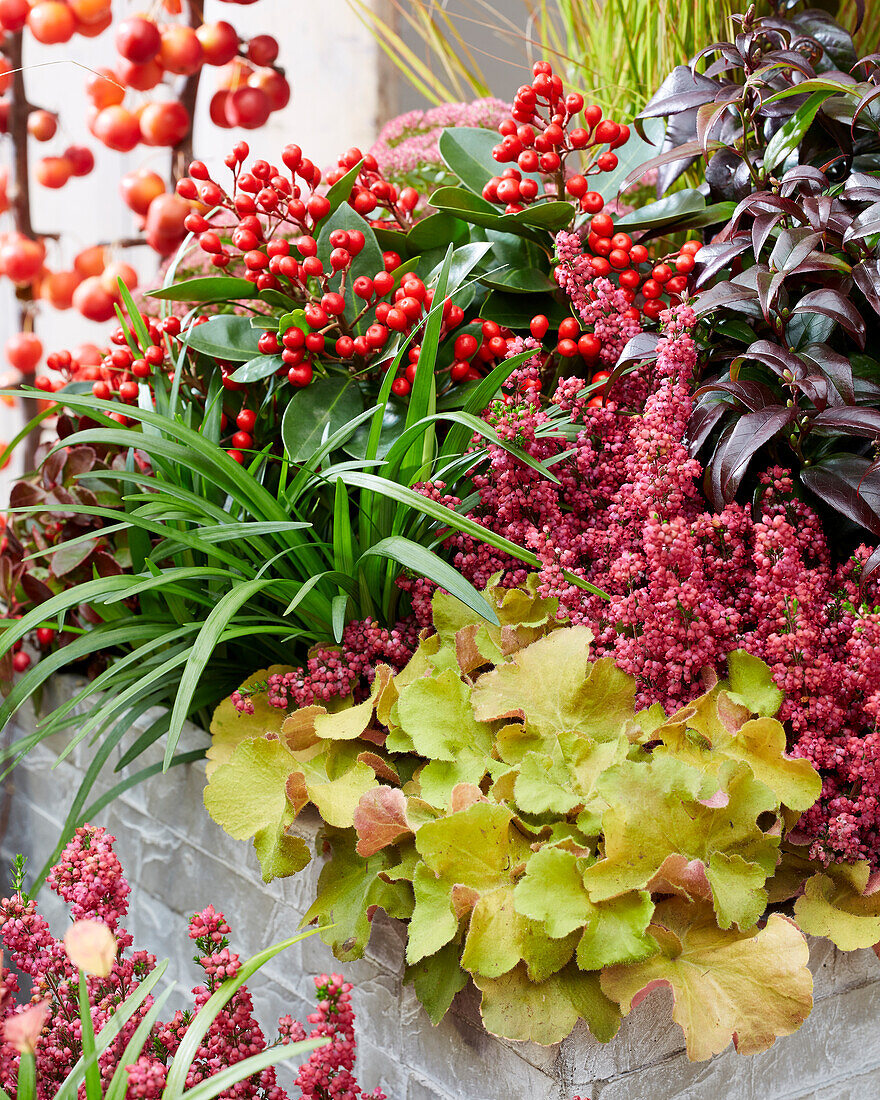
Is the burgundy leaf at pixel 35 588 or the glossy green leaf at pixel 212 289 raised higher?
the glossy green leaf at pixel 212 289

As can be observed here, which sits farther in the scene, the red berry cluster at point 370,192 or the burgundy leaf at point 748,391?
the red berry cluster at point 370,192

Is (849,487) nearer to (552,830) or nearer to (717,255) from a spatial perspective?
(717,255)

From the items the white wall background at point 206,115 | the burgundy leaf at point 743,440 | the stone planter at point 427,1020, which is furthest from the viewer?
the white wall background at point 206,115

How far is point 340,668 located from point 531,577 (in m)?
0.21

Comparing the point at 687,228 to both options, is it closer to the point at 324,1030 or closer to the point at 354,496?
the point at 354,496

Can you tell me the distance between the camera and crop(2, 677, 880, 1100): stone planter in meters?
0.64

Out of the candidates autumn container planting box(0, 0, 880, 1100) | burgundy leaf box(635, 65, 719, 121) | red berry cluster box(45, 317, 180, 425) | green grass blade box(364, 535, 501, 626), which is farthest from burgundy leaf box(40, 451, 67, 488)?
burgundy leaf box(635, 65, 719, 121)

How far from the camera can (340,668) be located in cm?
88

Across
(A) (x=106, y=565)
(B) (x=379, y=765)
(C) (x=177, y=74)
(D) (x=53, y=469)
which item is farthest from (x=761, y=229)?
(C) (x=177, y=74)

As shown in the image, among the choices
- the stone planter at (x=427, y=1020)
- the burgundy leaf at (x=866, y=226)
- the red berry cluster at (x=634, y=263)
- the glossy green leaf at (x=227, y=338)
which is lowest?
the stone planter at (x=427, y=1020)

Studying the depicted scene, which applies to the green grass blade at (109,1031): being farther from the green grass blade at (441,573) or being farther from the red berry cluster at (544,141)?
the red berry cluster at (544,141)

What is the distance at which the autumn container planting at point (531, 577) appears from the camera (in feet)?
2.05

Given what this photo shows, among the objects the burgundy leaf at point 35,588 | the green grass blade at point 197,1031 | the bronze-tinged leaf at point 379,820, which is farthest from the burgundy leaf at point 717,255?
the burgundy leaf at point 35,588

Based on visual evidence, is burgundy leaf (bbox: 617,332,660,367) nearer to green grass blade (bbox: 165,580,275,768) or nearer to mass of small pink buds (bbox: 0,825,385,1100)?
green grass blade (bbox: 165,580,275,768)
